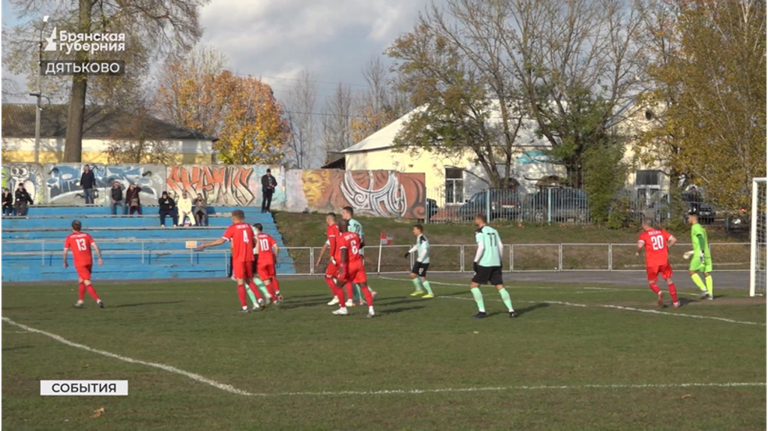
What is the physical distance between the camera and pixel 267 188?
44.2m

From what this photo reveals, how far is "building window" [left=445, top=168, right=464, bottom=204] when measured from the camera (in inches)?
2192

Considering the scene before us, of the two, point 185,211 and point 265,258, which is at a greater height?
point 185,211

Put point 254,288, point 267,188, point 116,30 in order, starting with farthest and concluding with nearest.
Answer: point 267,188 < point 254,288 < point 116,30

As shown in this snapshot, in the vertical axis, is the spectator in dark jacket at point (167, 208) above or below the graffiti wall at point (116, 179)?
below

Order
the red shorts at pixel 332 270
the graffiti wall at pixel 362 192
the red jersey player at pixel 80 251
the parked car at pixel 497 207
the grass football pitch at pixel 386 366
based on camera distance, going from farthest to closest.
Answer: the parked car at pixel 497 207 → the graffiti wall at pixel 362 192 → the red shorts at pixel 332 270 → the red jersey player at pixel 80 251 → the grass football pitch at pixel 386 366

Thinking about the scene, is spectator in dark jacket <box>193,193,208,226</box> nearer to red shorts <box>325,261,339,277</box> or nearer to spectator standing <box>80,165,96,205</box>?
spectator standing <box>80,165,96,205</box>

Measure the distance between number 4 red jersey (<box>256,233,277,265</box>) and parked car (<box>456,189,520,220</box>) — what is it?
29614 mm

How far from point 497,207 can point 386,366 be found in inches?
1526

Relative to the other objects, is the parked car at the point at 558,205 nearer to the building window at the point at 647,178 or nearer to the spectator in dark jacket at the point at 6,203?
the building window at the point at 647,178

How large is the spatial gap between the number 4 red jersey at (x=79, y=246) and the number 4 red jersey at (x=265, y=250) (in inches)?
171

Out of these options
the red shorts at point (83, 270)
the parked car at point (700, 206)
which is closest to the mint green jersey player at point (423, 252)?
the red shorts at point (83, 270)

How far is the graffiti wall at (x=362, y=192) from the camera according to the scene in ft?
162

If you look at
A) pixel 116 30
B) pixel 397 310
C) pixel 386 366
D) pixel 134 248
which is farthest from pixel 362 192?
pixel 116 30

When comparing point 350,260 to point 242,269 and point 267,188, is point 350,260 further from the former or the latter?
point 267,188
